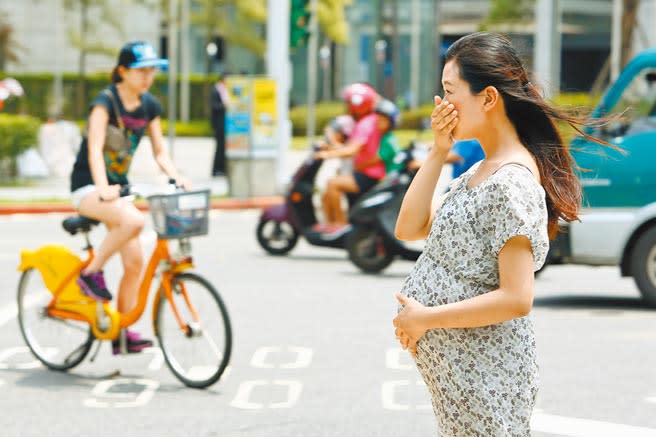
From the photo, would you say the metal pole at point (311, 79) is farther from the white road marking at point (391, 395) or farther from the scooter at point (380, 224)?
the white road marking at point (391, 395)

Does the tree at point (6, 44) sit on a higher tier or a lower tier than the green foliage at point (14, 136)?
higher

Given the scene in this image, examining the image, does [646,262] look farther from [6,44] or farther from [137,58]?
[6,44]

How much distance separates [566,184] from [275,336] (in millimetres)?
5502

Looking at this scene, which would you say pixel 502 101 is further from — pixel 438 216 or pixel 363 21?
pixel 363 21

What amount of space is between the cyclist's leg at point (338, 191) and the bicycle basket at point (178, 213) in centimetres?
634

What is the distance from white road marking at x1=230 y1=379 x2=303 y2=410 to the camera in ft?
22.5

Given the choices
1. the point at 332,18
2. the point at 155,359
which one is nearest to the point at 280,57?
the point at 155,359

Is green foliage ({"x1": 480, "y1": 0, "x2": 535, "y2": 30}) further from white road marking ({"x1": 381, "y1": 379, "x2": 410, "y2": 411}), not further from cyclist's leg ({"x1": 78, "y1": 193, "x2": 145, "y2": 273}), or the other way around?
cyclist's leg ({"x1": 78, "y1": 193, "x2": 145, "y2": 273})

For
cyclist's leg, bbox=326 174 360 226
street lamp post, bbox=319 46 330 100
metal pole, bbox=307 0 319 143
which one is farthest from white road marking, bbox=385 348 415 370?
street lamp post, bbox=319 46 330 100

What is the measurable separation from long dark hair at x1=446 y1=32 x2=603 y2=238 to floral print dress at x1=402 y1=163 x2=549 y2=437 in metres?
0.15

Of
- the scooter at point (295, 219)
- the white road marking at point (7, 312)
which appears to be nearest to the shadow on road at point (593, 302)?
the scooter at point (295, 219)

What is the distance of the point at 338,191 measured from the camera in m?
13.5

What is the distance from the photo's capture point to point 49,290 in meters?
7.79

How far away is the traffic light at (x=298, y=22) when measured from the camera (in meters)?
21.3
